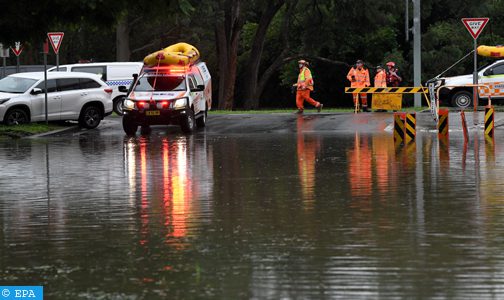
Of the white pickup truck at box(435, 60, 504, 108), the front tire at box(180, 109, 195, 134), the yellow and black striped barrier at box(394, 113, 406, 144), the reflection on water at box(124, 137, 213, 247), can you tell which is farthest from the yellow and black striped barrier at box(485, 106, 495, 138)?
the white pickup truck at box(435, 60, 504, 108)

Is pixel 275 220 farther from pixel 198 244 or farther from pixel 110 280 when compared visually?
pixel 110 280

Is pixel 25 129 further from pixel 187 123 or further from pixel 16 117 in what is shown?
pixel 187 123

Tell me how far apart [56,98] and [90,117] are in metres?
1.10

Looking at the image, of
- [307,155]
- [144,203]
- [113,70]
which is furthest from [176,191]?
[113,70]

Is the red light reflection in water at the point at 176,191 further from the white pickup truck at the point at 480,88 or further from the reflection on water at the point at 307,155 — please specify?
the white pickup truck at the point at 480,88

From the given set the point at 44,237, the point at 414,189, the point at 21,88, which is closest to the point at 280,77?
the point at 21,88

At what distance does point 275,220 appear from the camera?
12570mm

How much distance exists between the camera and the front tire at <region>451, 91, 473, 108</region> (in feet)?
137

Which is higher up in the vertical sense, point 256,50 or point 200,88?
point 256,50

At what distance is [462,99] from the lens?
137 ft

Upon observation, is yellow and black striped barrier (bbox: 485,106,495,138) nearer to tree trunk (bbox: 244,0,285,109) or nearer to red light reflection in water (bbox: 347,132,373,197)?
red light reflection in water (bbox: 347,132,373,197)

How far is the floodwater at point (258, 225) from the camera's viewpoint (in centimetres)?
898

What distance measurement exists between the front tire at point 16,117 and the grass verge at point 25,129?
0.37 m

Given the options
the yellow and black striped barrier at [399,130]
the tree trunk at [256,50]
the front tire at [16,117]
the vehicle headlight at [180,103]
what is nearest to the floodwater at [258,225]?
the yellow and black striped barrier at [399,130]
